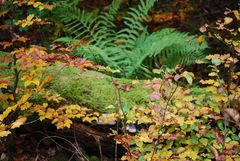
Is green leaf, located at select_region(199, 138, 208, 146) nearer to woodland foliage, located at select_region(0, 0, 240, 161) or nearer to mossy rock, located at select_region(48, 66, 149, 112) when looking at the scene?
woodland foliage, located at select_region(0, 0, 240, 161)

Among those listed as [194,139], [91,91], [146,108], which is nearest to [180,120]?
[194,139]

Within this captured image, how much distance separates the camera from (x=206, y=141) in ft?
7.13

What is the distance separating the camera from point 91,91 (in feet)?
8.56

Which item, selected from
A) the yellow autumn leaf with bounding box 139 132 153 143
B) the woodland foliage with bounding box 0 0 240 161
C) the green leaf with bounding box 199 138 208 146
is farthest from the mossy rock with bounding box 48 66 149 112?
the green leaf with bounding box 199 138 208 146

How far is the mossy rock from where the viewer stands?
2.50 metres

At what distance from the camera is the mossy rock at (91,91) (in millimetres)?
2500

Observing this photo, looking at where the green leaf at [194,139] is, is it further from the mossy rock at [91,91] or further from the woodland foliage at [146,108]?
the mossy rock at [91,91]

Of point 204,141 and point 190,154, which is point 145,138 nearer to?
point 190,154

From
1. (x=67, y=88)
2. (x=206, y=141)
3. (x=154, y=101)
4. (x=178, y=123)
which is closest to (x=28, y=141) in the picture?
(x=67, y=88)

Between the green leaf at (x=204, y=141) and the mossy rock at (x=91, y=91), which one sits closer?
the green leaf at (x=204, y=141)

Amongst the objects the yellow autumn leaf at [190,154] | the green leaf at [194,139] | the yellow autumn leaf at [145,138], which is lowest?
the yellow autumn leaf at [190,154]

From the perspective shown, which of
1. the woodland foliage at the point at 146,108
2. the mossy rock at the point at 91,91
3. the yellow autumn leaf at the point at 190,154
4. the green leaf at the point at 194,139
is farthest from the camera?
the mossy rock at the point at 91,91

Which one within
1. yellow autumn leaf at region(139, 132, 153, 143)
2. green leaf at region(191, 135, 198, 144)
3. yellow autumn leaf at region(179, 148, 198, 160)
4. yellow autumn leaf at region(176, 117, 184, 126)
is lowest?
yellow autumn leaf at region(179, 148, 198, 160)

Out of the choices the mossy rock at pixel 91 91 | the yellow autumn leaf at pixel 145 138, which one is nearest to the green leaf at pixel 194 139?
the yellow autumn leaf at pixel 145 138
